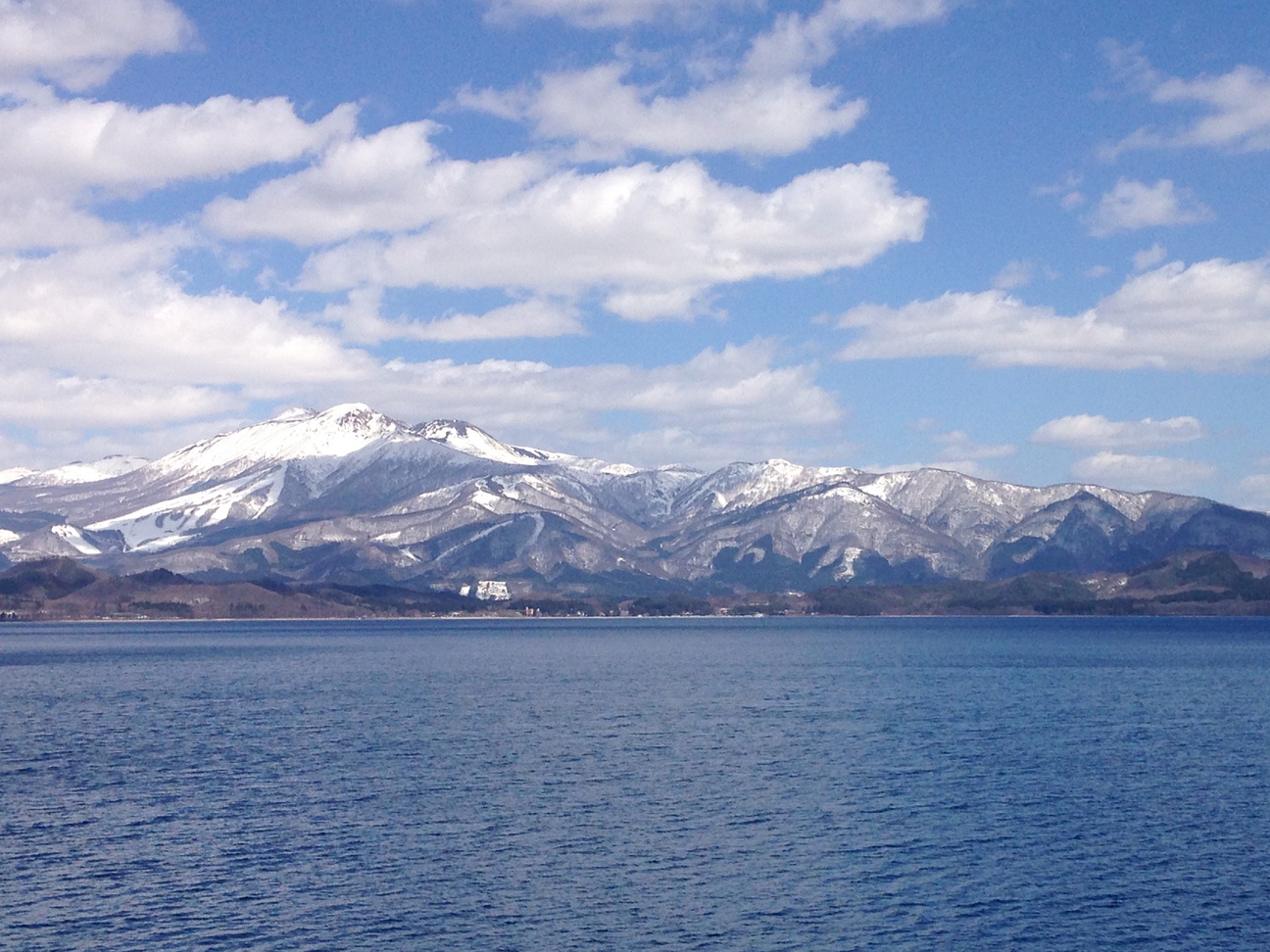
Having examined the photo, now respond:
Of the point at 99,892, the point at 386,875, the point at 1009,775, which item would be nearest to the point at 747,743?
the point at 1009,775

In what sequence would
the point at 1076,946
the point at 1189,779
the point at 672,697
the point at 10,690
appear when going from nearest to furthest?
the point at 1076,946, the point at 1189,779, the point at 672,697, the point at 10,690

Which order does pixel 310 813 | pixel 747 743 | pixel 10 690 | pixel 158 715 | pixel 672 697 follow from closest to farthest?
pixel 310 813, pixel 747 743, pixel 158 715, pixel 672 697, pixel 10 690

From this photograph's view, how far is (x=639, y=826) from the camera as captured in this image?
201 feet

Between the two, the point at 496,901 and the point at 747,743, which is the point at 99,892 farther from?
the point at 747,743

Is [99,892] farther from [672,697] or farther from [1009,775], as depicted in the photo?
[672,697]

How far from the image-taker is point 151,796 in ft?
224

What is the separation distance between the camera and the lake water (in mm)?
46188

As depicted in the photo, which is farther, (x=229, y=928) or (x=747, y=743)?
(x=747, y=743)

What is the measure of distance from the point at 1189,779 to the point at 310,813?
46649 mm

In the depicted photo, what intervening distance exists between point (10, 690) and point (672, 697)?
69274mm

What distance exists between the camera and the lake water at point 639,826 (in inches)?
1818

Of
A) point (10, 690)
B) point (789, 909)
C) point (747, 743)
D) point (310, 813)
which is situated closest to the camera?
point (789, 909)

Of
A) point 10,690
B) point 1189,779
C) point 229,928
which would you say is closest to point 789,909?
point 229,928

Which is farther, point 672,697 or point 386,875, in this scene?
point 672,697
